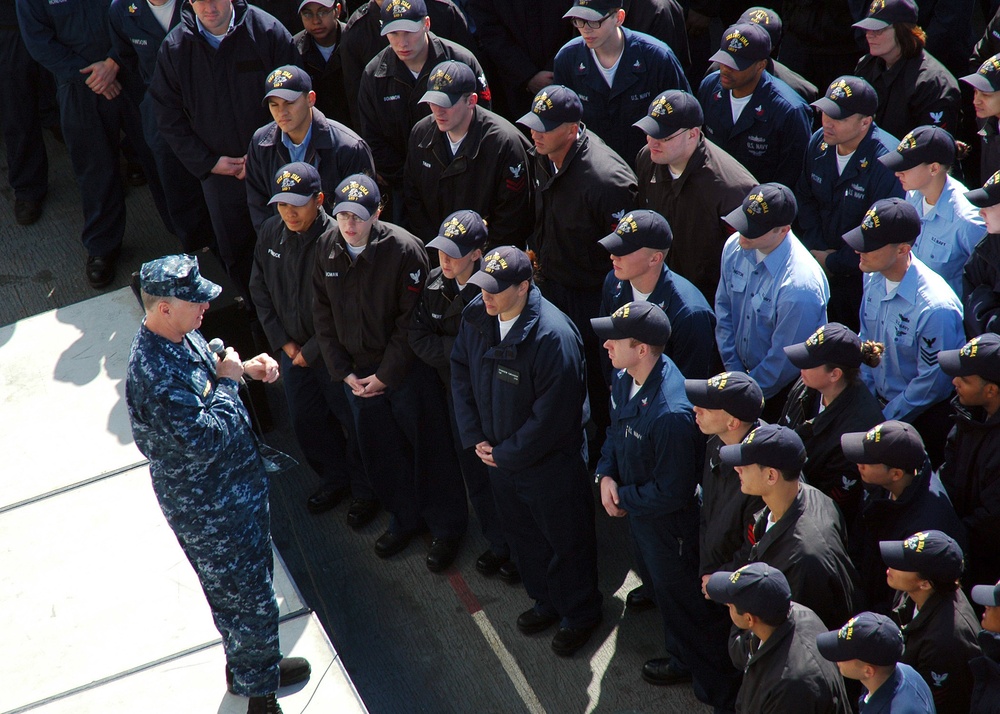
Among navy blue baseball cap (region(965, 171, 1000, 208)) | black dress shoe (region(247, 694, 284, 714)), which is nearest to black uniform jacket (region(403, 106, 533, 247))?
navy blue baseball cap (region(965, 171, 1000, 208))

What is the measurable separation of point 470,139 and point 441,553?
7.63 ft

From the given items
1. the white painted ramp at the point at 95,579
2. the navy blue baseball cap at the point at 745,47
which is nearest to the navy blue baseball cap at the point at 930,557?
the white painted ramp at the point at 95,579

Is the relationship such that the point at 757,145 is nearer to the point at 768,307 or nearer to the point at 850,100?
the point at 850,100

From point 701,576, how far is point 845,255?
1.98 m

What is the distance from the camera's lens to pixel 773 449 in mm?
3730

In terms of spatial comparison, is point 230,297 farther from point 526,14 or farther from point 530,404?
point 526,14

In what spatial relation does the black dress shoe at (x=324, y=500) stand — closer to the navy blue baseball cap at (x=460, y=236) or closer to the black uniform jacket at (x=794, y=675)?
the navy blue baseball cap at (x=460, y=236)

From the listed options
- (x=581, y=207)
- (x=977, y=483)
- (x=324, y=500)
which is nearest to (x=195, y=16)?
(x=581, y=207)

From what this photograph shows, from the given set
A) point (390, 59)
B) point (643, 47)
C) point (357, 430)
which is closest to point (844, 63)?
point (643, 47)

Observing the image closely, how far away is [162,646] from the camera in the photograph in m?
4.62

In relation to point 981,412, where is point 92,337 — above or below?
below

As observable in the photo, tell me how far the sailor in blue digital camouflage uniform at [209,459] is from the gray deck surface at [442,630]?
2.93 ft

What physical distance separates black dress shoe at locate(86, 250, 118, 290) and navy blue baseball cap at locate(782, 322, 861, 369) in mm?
→ 5218

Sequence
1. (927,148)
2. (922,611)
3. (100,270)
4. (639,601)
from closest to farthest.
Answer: (922,611), (927,148), (639,601), (100,270)
